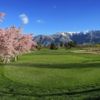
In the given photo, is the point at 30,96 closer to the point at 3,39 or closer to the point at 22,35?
the point at 3,39

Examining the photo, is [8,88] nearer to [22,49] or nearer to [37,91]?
[37,91]

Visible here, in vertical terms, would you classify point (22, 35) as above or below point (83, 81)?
above

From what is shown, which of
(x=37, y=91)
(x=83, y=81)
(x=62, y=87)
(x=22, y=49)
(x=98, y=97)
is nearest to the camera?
(x=98, y=97)

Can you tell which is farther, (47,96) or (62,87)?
(62,87)

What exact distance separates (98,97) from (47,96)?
401cm

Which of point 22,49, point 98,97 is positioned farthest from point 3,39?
point 22,49

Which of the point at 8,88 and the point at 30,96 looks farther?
the point at 8,88

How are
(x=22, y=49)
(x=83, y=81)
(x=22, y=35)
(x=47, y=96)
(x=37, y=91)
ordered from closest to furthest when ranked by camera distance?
(x=47, y=96)
(x=37, y=91)
(x=83, y=81)
(x=22, y=49)
(x=22, y=35)

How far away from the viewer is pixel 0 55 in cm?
2917

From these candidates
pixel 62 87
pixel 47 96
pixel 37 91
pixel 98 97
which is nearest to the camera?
pixel 98 97

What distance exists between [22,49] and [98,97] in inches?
1191

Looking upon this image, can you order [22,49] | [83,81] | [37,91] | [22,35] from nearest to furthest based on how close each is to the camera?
[37,91] → [83,81] → [22,49] → [22,35]

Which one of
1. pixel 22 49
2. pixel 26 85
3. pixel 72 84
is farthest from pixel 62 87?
pixel 22 49

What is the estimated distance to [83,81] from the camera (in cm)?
2916
